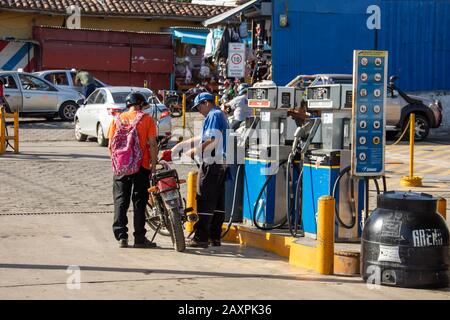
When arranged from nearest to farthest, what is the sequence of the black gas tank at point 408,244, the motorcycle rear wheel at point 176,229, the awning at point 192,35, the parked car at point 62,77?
the black gas tank at point 408,244
the motorcycle rear wheel at point 176,229
the parked car at point 62,77
the awning at point 192,35

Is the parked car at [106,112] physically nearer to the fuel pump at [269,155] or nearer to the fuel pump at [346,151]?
the fuel pump at [269,155]

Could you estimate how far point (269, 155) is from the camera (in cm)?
1108

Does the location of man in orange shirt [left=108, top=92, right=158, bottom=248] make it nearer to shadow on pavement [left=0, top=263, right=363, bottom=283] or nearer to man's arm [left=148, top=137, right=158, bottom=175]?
man's arm [left=148, top=137, right=158, bottom=175]

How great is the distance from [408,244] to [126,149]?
3.54m

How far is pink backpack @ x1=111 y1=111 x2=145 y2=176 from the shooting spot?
10508 millimetres

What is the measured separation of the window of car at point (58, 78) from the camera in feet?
101

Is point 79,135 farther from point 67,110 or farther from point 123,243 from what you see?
point 123,243

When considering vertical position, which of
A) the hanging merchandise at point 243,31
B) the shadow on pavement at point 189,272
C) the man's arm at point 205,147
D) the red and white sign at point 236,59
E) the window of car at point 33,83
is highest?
the hanging merchandise at point 243,31

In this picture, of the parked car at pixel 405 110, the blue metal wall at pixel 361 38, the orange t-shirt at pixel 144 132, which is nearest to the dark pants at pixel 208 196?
the orange t-shirt at pixel 144 132

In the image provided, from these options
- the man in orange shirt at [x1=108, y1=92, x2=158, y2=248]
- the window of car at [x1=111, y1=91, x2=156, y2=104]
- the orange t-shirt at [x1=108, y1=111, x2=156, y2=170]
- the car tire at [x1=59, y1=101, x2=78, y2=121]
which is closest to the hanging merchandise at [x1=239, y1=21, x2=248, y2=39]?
the car tire at [x1=59, y1=101, x2=78, y2=121]

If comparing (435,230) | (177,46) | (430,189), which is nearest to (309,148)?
(435,230)

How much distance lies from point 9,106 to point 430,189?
15.7 meters

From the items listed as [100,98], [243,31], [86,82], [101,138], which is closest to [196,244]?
[101,138]

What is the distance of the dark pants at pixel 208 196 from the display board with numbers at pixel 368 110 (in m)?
1.72
